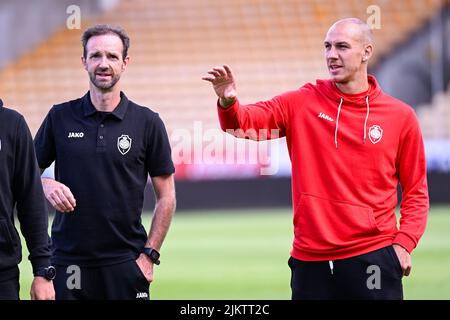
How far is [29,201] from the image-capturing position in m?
4.09

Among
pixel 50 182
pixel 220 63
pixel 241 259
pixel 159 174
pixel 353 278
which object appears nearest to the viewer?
pixel 353 278

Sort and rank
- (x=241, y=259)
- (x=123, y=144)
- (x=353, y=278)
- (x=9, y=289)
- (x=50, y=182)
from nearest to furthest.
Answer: (x=9, y=289)
(x=353, y=278)
(x=50, y=182)
(x=123, y=144)
(x=241, y=259)

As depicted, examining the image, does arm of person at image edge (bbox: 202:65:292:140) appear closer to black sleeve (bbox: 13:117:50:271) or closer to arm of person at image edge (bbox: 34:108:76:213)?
arm of person at image edge (bbox: 34:108:76:213)

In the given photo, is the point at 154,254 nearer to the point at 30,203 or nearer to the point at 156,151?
the point at 156,151

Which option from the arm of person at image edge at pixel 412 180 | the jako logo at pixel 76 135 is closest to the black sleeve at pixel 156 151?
the jako logo at pixel 76 135

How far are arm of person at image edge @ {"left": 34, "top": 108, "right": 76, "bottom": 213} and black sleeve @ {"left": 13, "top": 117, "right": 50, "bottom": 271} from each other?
462 mm

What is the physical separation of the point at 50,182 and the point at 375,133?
1585 mm

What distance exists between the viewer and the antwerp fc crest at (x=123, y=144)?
482 cm

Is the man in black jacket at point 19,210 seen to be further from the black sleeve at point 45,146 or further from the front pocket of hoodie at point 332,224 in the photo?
the front pocket of hoodie at point 332,224

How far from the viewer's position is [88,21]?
19469 millimetres

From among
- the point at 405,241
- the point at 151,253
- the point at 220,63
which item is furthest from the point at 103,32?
the point at 220,63
